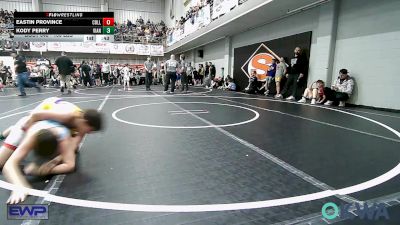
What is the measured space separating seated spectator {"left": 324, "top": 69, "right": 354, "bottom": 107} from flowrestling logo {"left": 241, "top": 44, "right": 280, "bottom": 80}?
3687 mm

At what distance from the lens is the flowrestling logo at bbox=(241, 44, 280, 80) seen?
11582 millimetres

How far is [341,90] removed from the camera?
7.50 m

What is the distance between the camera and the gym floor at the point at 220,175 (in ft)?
5.60

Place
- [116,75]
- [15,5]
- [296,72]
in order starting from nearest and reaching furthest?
[296,72] → [116,75] → [15,5]

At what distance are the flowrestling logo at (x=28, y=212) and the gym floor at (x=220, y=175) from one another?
0.05 meters

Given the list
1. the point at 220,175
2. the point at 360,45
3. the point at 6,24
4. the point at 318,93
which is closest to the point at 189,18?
the point at 318,93

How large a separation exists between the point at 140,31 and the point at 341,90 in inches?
883

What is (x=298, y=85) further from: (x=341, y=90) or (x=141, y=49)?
(x=141, y=49)

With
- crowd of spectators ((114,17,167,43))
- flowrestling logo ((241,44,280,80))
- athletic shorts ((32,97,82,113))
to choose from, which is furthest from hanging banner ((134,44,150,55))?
athletic shorts ((32,97,82,113))

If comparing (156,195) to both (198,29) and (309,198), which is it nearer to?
(309,198)

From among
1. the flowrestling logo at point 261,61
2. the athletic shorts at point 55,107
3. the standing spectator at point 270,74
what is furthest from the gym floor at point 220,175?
the flowrestling logo at point 261,61

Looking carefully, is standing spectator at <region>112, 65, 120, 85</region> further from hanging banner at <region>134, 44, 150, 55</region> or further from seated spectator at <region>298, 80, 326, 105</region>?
seated spectator at <region>298, 80, 326, 105</region>
